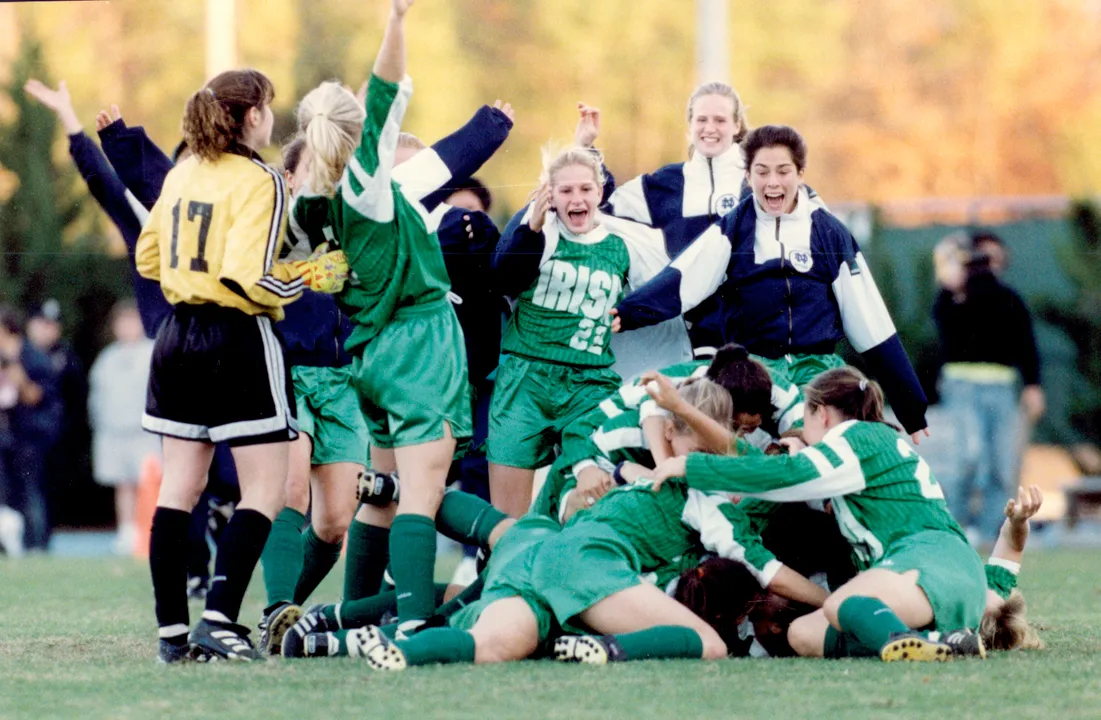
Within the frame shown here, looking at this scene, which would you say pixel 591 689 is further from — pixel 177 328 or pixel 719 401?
pixel 177 328

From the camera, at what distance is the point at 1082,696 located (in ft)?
13.4

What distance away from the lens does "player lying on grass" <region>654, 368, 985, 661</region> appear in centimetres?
A: 469

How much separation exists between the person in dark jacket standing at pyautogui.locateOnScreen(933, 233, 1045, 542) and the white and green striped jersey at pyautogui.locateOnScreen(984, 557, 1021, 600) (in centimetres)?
574

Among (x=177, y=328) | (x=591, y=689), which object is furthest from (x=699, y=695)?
(x=177, y=328)

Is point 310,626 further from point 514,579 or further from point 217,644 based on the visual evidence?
point 514,579

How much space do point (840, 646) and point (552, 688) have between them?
1068mm

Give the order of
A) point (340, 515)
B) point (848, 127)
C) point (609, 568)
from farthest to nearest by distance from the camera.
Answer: point (848, 127) < point (340, 515) < point (609, 568)

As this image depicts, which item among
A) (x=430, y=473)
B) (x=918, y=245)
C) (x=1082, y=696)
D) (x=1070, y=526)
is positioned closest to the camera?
(x=1082, y=696)

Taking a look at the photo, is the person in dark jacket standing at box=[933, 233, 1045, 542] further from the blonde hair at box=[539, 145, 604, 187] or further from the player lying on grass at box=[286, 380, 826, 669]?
the player lying on grass at box=[286, 380, 826, 669]

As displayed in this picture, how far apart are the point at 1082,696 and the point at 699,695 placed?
955 millimetres

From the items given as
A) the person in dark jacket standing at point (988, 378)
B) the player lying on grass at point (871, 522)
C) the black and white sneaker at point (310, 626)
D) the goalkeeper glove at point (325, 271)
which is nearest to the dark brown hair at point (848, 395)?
the player lying on grass at point (871, 522)

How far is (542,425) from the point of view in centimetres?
602

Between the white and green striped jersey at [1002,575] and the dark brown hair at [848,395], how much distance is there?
2.37 feet

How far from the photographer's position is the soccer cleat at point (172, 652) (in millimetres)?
4965
